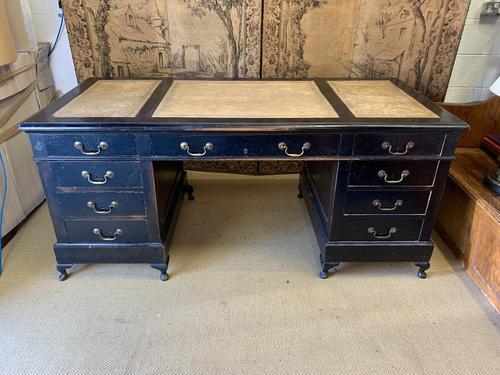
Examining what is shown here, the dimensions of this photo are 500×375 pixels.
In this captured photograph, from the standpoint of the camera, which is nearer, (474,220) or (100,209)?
(100,209)

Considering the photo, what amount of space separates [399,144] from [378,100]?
30cm

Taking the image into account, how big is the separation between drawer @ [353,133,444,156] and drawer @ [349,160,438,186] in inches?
1.8

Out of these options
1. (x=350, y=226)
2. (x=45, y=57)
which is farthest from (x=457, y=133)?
(x=45, y=57)

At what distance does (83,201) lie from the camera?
1.66m

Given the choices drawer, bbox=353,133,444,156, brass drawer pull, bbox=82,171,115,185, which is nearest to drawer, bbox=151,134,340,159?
drawer, bbox=353,133,444,156

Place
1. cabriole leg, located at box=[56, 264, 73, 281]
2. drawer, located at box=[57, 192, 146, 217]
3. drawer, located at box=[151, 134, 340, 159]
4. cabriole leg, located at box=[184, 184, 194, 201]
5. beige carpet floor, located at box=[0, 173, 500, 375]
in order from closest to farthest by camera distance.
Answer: beige carpet floor, located at box=[0, 173, 500, 375], drawer, located at box=[151, 134, 340, 159], drawer, located at box=[57, 192, 146, 217], cabriole leg, located at box=[56, 264, 73, 281], cabriole leg, located at box=[184, 184, 194, 201]

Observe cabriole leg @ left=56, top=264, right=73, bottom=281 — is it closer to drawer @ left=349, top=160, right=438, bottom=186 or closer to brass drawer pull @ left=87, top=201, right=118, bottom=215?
brass drawer pull @ left=87, top=201, right=118, bottom=215

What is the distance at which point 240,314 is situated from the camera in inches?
64.8

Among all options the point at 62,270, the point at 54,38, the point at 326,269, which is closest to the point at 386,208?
the point at 326,269

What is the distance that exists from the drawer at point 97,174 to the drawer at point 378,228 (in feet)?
3.00

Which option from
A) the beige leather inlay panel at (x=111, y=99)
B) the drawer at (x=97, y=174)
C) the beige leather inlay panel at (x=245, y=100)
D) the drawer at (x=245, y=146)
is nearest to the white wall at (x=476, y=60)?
the beige leather inlay panel at (x=245, y=100)

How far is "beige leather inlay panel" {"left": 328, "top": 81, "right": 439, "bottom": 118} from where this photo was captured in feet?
5.32

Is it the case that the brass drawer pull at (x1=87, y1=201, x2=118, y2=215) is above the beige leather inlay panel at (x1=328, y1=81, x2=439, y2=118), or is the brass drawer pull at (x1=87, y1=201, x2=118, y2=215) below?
below

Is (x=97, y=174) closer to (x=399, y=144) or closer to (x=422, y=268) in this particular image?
(x=399, y=144)
